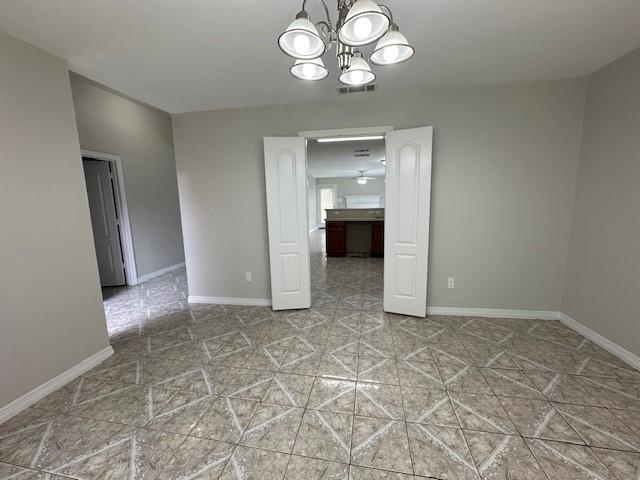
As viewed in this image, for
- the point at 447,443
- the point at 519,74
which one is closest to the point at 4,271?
the point at 447,443

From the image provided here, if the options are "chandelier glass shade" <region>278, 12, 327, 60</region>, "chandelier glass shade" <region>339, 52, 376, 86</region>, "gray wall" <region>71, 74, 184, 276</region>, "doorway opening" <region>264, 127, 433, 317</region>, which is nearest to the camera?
"chandelier glass shade" <region>278, 12, 327, 60</region>

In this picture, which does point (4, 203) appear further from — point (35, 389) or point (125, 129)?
point (125, 129)

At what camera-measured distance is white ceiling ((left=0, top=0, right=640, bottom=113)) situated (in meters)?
1.56

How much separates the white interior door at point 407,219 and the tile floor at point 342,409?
389 millimetres

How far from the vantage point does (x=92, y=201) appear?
419cm

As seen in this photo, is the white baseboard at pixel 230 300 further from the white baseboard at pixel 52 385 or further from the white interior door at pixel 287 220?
the white baseboard at pixel 52 385

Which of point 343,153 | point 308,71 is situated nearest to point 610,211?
point 308,71

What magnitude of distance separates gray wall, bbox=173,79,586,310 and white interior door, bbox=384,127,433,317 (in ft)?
0.69

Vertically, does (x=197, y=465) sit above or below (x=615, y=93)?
below

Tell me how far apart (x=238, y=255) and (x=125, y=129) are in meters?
3.09

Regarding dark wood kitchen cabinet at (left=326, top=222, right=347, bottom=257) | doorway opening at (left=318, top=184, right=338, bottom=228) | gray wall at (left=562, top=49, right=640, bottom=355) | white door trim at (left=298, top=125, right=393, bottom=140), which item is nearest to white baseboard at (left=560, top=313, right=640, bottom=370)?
gray wall at (left=562, top=49, right=640, bottom=355)

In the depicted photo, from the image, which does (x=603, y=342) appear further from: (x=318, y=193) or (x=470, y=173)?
(x=318, y=193)

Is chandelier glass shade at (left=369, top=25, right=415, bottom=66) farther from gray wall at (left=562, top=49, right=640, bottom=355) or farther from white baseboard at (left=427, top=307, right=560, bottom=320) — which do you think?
white baseboard at (left=427, top=307, right=560, bottom=320)

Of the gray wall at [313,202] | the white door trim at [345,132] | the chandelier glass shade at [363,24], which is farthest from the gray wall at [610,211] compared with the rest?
the gray wall at [313,202]
